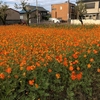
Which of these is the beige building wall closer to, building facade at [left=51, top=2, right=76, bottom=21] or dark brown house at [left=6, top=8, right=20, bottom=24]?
building facade at [left=51, top=2, right=76, bottom=21]

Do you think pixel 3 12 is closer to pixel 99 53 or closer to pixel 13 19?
pixel 13 19

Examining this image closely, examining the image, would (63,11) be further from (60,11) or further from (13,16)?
(13,16)

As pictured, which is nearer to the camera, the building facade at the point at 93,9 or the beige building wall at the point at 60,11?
the building facade at the point at 93,9

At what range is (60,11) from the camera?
203ft

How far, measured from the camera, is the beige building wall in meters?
60.0

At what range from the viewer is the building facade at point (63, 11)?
58906mm

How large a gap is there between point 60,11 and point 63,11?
1266 millimetres

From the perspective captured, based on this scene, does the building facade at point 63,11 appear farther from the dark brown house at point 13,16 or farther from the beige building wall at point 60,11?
the dark brown house at point 13,16

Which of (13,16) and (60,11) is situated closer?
(13,16)

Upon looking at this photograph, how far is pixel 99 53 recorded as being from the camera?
196 inches

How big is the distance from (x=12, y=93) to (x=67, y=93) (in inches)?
40.8

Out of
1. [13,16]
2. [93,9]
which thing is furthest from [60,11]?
[13,16]

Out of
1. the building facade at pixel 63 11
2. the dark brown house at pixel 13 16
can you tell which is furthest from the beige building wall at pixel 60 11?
the dark brown house at pixel 13 16

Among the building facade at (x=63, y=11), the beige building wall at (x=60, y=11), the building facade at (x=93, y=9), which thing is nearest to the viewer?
the building facade at (x=93, y=9)
